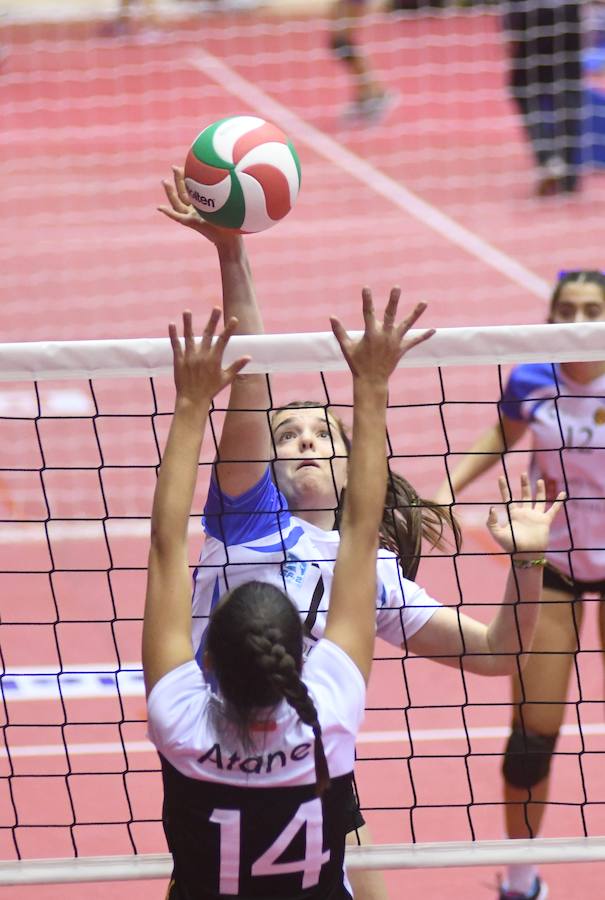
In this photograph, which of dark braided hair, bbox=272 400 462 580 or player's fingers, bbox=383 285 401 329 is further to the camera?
dark braided hair, bbox=272 400 462 580

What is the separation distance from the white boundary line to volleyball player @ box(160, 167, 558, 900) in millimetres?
6374

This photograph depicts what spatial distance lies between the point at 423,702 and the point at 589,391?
1515 millimetres

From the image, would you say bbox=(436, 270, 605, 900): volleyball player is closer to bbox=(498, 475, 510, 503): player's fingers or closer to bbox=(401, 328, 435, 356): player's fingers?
bbox=(498, 475, 510, 503): player's fingers

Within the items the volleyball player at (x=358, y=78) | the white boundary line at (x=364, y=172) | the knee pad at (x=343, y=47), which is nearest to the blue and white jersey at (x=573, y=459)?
the white boundary line at (x=364, y=172)

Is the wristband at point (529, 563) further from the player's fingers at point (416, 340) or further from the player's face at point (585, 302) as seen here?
the player's face at point (585, 302)

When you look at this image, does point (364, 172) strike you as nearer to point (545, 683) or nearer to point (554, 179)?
point (554, 179)

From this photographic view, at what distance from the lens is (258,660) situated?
2.27 metres

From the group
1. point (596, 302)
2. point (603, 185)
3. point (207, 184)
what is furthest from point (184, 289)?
point (207, 184)

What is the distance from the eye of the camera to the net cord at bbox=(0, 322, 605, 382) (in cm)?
296

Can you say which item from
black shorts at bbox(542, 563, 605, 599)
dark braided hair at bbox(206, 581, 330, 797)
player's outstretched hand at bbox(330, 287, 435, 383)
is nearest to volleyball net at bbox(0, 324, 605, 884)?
black shorts at bbox(542, 563, 605, 599)

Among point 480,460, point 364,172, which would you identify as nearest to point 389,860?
point 480,460

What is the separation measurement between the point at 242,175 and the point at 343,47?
1065cm

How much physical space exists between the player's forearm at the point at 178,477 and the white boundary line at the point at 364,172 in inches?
278

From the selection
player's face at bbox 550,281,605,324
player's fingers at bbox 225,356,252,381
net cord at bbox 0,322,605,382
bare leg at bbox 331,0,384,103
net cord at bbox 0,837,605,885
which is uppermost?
bare leg at bbox 331,0,384,103
